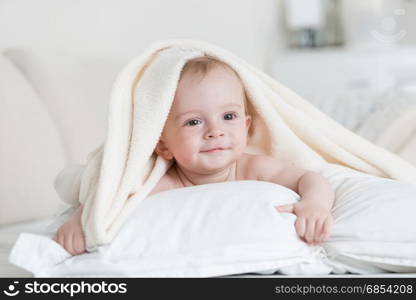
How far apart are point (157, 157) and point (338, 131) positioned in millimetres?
391

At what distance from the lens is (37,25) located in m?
2.48

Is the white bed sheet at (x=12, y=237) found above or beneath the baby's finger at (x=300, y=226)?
beneath

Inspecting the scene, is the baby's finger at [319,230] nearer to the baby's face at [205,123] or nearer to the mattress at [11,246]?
the mattress at [11,246]

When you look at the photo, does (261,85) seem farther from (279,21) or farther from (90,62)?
(279,21)

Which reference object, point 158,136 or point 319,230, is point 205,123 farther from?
point 319,230

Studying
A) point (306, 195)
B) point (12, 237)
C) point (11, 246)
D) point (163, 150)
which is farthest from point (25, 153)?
point (306, 195)

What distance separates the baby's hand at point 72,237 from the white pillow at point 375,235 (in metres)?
0.37

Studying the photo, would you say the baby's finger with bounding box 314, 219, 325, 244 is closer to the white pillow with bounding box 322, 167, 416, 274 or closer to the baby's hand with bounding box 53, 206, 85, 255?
the white pillow with bounding box 322, 167, 416, 274

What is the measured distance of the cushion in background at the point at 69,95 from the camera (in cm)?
212

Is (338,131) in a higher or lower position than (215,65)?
lower

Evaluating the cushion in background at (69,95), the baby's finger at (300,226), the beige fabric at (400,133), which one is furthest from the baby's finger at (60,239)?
the beige fabric at (400,133)

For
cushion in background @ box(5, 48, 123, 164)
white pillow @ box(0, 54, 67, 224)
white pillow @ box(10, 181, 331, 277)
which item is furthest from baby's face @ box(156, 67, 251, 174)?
cushion in background @ box(5, 48, 123, 164)

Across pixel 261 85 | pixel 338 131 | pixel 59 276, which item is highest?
pixel 261 85

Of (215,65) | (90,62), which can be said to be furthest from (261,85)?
(90,62)
